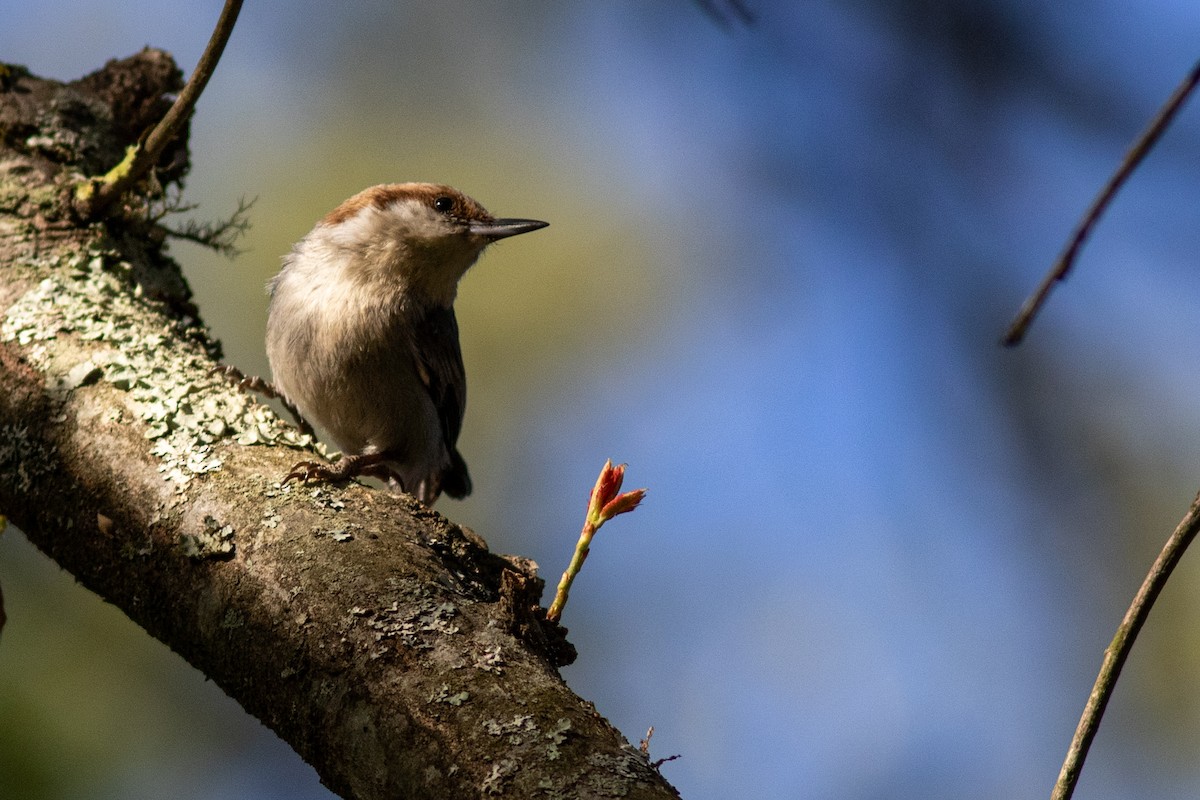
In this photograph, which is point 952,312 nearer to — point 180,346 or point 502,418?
point 502,418

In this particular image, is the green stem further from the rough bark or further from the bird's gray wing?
the bird's gray wing

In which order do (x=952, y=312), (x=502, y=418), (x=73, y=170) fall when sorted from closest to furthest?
(x=73, y=170) → (x=952, y=312) → (x=502, y=418)

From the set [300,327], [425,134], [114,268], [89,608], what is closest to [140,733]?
[89,608]

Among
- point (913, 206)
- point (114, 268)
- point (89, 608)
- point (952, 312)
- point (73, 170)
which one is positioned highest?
point (913, 206)

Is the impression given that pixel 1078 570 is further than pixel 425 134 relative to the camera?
No

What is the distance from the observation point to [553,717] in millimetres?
1669

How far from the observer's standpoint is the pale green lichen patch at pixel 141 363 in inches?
96.9

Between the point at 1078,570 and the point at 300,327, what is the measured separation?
3.99 m

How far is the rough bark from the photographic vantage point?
1678 mm

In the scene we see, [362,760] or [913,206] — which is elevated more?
[913,206]

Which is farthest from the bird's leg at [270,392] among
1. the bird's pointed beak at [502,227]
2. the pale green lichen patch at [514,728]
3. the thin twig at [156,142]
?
the pale green lichen patch at [514,728]

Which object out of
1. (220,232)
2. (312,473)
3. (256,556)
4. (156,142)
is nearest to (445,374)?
(220,232)

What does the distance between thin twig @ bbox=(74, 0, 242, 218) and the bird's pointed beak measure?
146 centimetres

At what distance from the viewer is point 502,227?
4.51 m
